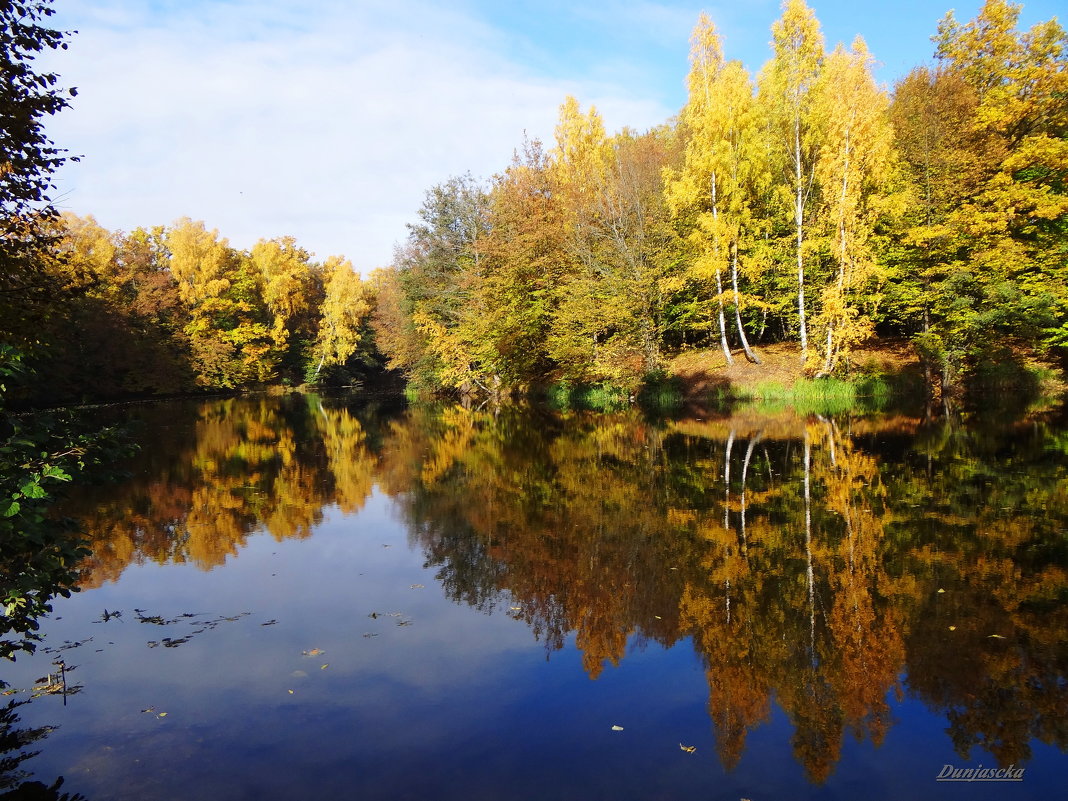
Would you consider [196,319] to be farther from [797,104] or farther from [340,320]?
[797,104]

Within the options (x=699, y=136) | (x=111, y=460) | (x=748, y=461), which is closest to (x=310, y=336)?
(x=699, y=136)

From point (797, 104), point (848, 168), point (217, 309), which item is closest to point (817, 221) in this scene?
point (848, 168)

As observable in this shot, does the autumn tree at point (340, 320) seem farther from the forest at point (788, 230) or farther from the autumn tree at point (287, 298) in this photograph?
the forest at point (788, 230)

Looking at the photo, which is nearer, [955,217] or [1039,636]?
[1039,636]

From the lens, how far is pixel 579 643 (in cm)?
609

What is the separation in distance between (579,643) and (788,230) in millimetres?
29885

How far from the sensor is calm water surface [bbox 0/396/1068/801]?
13.9 ft

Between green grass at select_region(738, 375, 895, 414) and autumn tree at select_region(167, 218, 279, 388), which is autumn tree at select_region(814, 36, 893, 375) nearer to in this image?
green grass at select_region(738, 375, 895, 414)

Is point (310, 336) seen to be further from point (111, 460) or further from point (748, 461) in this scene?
point (111, 460)

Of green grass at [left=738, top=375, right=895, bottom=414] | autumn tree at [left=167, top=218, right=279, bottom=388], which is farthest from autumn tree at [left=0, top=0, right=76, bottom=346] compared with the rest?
autumn tree at [left=167, top=218, right=279, bottom=388]

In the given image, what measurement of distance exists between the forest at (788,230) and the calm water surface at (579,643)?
52.5 ft

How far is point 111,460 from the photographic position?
4.98 metres

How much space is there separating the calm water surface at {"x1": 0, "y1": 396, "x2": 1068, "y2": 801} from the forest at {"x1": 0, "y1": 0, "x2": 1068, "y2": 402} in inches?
629

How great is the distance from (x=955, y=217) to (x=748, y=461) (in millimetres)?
18827
